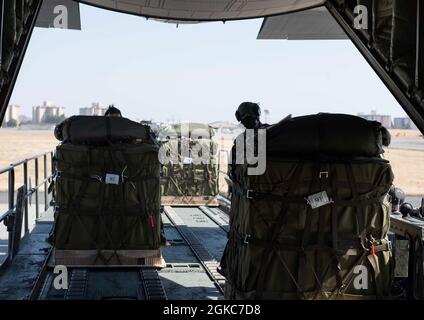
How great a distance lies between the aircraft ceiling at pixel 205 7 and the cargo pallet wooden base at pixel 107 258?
11.3ft

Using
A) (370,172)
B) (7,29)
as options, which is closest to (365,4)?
(370,172)

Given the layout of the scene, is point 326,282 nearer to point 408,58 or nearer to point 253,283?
point 253,283

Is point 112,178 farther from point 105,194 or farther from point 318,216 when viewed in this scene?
point 318,216

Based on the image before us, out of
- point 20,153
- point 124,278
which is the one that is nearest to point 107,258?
point 124,278

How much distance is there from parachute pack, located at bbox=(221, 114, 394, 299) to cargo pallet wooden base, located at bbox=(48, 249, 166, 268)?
294cm

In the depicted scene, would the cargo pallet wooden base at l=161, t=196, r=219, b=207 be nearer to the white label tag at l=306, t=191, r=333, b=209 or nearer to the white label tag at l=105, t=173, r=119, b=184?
the white label tag at l=105, t=173, r=119, b=184

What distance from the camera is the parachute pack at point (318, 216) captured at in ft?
15.5

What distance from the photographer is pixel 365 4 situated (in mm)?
6273

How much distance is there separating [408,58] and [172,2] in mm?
3572

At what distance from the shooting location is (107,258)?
7488mm

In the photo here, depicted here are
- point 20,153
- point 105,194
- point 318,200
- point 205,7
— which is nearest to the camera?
point 318,200

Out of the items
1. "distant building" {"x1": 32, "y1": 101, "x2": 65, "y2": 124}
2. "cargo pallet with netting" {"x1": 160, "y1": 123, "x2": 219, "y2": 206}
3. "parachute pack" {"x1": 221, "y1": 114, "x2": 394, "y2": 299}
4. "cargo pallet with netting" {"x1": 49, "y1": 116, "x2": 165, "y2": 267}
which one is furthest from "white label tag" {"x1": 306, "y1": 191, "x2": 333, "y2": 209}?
"distant building" {"x1": 32, "y1": 101, "x2": 65, "y2": 124}

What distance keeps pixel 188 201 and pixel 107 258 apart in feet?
25.8

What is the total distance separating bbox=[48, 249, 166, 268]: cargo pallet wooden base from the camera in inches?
289
